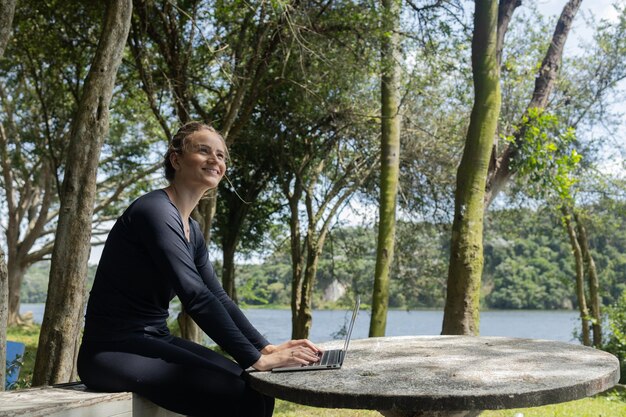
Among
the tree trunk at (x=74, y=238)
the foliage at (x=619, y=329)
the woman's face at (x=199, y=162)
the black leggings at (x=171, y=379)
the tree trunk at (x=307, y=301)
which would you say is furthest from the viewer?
the tree trunk at (x=307, y=301)

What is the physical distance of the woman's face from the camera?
293cm

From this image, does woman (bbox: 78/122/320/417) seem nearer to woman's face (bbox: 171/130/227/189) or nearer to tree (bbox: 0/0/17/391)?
woman's face (bbox: 171/130/227/189)

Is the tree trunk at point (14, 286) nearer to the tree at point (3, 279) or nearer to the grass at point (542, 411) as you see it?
the grass at point (542, 411)

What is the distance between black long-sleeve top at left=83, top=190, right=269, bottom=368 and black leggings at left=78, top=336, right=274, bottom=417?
8 cm

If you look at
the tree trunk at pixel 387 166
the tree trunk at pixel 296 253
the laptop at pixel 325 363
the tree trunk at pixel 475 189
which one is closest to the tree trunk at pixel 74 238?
the laptop at pixel 325 363

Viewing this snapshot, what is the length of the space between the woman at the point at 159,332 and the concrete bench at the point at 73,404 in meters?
0.06

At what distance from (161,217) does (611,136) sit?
49.8 feet

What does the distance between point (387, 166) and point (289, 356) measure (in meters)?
6.64

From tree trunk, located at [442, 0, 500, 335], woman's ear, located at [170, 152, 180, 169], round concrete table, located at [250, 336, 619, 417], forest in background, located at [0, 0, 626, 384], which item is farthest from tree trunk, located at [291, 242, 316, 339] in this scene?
woman's ear, located at [170, 152, 180, 169]

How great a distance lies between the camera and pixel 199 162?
9.60 ft

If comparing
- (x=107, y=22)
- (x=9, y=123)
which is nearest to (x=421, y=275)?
(x=9, y=123)

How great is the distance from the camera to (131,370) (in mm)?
2568

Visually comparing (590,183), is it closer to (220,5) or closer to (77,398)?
(220,5)

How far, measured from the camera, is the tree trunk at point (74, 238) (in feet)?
15.1
